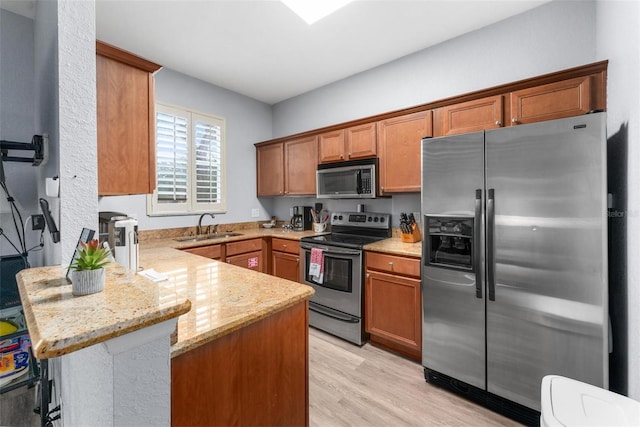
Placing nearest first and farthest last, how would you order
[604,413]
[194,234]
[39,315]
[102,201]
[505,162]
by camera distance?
[39,315]
[604,413]
[505,162]
[102,201]
[194,234]

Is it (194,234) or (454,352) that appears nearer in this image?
(454,352)

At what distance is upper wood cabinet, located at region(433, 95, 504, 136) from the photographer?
2.18 m

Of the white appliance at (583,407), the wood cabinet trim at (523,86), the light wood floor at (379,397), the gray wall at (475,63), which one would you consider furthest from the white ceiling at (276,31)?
the light wood floor at (379,397)

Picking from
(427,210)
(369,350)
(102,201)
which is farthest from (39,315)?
(102,201)

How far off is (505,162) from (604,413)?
1.30m

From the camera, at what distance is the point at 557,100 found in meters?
1.95

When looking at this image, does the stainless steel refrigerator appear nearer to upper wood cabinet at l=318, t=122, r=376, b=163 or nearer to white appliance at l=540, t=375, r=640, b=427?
white appliance at l=540, t=375, r=640, b=427

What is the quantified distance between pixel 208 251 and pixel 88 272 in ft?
7.68

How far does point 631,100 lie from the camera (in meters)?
1.42

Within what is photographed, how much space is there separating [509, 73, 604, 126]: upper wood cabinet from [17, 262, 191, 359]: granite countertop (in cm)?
255

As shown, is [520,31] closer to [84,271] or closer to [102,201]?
[84,271]

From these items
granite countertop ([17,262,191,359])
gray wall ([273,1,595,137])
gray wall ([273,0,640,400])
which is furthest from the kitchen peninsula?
gray wall ([273,1,595,137])

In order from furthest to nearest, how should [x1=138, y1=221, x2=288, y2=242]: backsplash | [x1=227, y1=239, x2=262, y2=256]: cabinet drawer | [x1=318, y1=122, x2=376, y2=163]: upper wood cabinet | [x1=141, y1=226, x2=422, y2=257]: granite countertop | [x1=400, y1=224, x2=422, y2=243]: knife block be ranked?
1. [x1=227, y1=239, x2=262, y2=256]: cabinet drawer
2. [x1=138, y1=221, x2=288, y2=242]: backsplash
3. [x1=318, y1=122, x2=376, y2=163]: upper wood cabinet
4. [x1=400, y1=224, x2=422, y2=243]: knife block
5. [x1=141, y1=226, x2=422, y2=257]: granite countertop

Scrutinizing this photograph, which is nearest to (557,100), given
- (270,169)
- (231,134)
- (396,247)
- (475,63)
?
(475,63)
